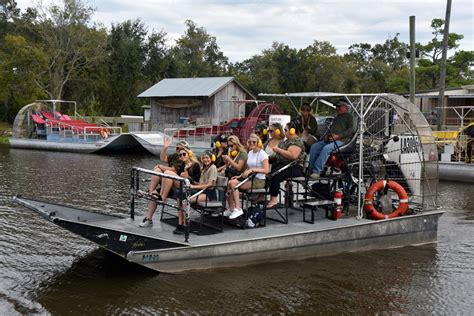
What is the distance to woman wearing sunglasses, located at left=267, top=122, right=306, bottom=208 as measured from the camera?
10060 millimetres

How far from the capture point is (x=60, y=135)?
3509 cm

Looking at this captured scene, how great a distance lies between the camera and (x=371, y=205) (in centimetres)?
1072

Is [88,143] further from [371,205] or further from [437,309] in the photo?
[437,309]

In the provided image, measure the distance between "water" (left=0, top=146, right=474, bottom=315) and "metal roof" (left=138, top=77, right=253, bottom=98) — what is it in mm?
26656

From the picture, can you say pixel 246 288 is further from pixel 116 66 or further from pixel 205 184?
pixel 116 66

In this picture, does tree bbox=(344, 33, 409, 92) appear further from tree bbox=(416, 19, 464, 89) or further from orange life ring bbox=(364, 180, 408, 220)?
orange life ring bbox=(364, 180, 408, 220)

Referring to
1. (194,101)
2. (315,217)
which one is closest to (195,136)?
(194,101)

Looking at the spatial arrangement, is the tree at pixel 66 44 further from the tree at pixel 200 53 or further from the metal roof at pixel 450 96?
the metal roof at pixel 450 96

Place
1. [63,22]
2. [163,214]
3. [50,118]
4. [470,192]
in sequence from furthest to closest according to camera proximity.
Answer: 1. [63,22]
2. [50,118]
3. [470,192]
4. [163,214]

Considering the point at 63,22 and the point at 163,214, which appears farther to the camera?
the point at 63,22

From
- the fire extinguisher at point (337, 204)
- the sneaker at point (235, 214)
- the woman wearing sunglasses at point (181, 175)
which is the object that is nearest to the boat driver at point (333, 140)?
the fire extinguisher at point (337, 204)

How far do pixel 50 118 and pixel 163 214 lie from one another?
1134 inches

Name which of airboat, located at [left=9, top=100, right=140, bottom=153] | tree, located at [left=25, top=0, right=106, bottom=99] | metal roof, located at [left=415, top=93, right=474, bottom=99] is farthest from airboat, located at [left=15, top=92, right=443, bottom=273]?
tree, located at [left=25, top=0, right=106, bottom=99]

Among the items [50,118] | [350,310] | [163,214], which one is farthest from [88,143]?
[350,310]
